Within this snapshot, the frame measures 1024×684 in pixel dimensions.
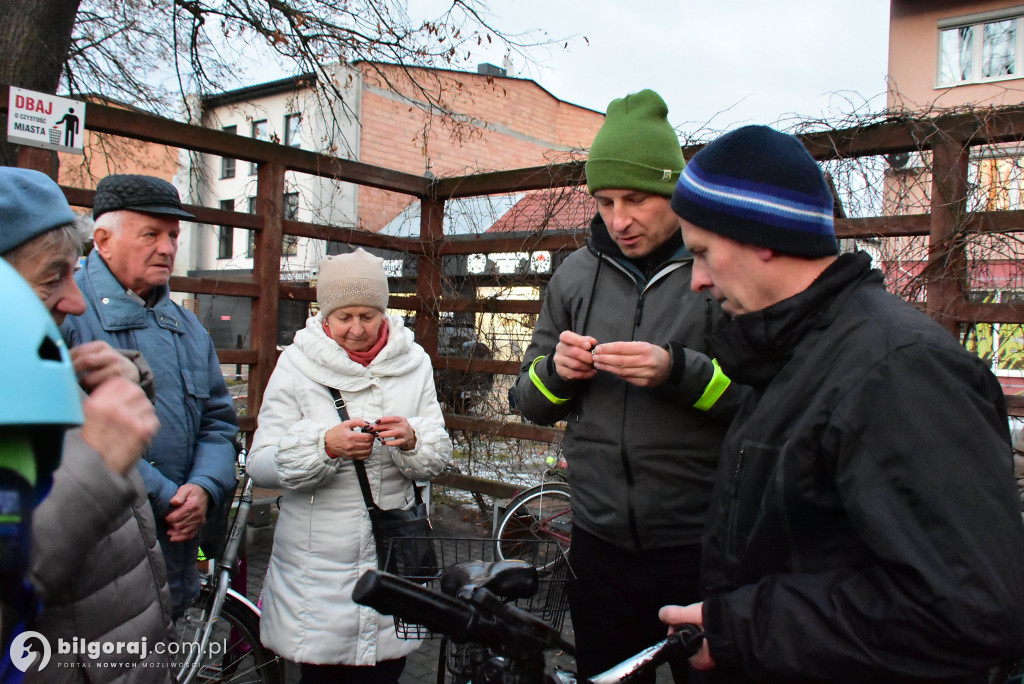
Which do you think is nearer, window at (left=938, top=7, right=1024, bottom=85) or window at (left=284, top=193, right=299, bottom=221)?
window at (left=284, top=193, right=299, bottom=221)

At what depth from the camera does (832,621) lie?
1180mm

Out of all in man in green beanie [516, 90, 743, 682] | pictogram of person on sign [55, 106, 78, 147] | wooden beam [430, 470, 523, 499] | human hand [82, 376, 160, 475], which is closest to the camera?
human hand [82, 376, 160, 475]

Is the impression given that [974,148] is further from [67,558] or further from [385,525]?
[67,558]

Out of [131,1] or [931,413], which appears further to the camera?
[131,1]

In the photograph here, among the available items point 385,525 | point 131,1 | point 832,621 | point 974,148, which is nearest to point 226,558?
point 385,525

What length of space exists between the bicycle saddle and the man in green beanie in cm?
72

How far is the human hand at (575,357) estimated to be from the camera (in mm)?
2073

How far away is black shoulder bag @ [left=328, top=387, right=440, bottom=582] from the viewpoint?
211cm

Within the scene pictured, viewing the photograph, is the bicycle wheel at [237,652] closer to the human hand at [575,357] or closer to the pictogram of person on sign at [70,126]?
the human hand at [575,357]

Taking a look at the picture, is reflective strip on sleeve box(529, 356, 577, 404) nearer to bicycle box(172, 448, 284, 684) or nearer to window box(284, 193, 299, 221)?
bicycle box(172, 448, 284, 684)

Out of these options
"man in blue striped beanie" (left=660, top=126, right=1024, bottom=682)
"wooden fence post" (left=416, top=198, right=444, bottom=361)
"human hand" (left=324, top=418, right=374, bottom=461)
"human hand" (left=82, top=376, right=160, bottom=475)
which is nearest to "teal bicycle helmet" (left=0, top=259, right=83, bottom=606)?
"human hand" (left=82, top=376, right=160, bottom=475)

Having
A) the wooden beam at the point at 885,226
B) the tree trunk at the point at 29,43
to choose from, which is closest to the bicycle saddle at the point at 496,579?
the wooden beam at the point at 885,226

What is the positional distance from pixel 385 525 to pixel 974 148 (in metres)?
3.34

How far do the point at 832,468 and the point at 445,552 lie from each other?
3157 millimetres
